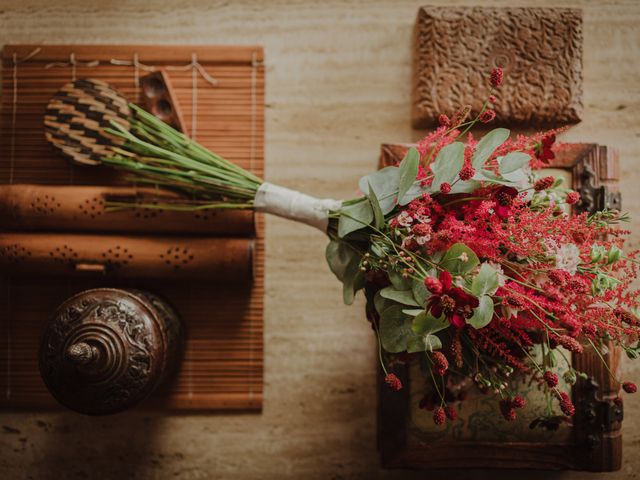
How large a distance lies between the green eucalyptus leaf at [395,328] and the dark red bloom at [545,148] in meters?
0.37

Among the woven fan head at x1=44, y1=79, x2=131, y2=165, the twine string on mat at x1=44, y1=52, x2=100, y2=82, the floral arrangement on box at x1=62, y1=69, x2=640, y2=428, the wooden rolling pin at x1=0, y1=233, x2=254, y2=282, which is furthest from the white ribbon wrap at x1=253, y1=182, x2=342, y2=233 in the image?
the twine string on mat at x1=44, y1=52, x2=100, y2=82

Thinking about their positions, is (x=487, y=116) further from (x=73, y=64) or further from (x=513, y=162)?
(x=73, y=64)

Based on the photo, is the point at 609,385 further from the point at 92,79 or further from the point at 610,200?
the point at 92,79

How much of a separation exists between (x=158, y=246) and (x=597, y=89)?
3.48ft

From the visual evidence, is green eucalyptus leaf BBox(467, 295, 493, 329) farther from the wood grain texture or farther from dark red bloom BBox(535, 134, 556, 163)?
the wood grain texture

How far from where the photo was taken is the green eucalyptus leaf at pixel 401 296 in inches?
27.9

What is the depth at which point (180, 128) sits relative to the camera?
3.42 feet

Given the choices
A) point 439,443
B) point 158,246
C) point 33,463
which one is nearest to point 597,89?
point 439,443

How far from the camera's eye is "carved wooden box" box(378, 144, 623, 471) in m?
0.95

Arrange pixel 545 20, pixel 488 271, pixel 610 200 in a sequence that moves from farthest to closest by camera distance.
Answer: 1. pixel 545 20
2. pixel 610 200
3. pixel 488 271

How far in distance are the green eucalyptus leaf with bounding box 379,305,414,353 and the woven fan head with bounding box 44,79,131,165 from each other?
69cm

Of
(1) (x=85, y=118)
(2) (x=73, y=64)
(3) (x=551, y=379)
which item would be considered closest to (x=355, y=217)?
(3) (x=551, y=379)

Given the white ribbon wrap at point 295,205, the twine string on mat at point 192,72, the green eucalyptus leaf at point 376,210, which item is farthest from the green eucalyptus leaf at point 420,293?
the twine string on mat at point 192,72

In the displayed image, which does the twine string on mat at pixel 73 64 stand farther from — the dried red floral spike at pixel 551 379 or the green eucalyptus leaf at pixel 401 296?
the dried red floral spike at pixel 551 379
